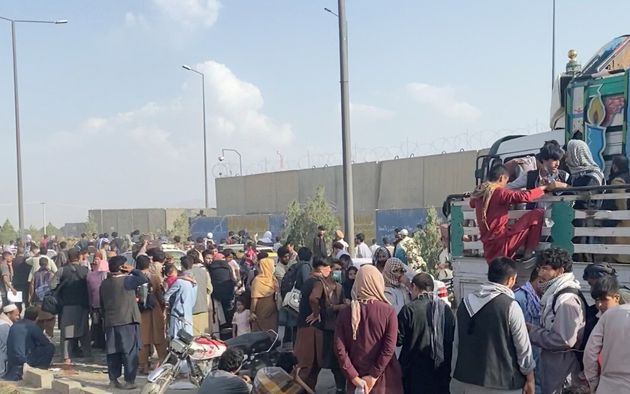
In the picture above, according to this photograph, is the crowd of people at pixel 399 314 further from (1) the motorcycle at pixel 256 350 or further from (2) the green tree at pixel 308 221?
(2) the green tree at pixel 308 221

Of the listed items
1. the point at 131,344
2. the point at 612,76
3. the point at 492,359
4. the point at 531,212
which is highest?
the point at 612,76

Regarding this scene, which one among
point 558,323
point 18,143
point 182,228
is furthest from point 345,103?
point 182,228

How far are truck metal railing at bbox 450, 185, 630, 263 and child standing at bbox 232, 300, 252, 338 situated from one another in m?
4.28

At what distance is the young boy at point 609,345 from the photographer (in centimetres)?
424

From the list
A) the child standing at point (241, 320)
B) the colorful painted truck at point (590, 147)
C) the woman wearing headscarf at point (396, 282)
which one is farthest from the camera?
the child standing at point (241, 320)

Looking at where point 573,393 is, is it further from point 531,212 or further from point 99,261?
point 99,261

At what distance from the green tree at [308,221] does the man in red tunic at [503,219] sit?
15049mm

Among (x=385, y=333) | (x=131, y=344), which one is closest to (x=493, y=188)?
(x=385, y=333)

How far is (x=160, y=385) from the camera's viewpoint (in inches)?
292

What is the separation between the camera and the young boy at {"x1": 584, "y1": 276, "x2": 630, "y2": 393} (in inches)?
167

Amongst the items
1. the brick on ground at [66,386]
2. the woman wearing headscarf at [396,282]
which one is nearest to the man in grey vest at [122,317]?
the brick on ground at [66,386]

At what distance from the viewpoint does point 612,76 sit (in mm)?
8023

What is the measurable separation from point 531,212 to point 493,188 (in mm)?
389

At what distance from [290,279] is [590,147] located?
3.99 metres
